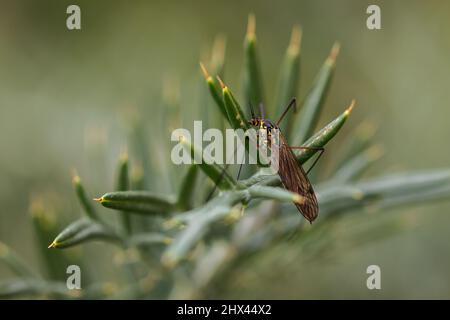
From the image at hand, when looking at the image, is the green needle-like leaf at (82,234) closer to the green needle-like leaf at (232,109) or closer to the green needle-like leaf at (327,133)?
the green needle-like leaf at (232,109)

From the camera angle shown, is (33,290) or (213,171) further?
(33,290)

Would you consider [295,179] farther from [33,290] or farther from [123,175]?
[33,290]

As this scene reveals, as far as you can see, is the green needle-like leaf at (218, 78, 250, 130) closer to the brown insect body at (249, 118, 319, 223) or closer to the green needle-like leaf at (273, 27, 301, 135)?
the brown insect body at (249, 118, 319, 223)

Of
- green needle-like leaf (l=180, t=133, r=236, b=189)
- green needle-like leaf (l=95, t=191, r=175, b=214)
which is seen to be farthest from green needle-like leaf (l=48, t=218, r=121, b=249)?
green needle-like leaf (l=180, t=133, r=236, b=189)

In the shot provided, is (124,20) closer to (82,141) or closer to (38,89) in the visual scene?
(38,89)

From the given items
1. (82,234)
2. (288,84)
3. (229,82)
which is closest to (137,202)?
(82,234)

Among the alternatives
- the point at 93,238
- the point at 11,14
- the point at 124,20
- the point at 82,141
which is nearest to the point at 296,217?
the point at 93,238
